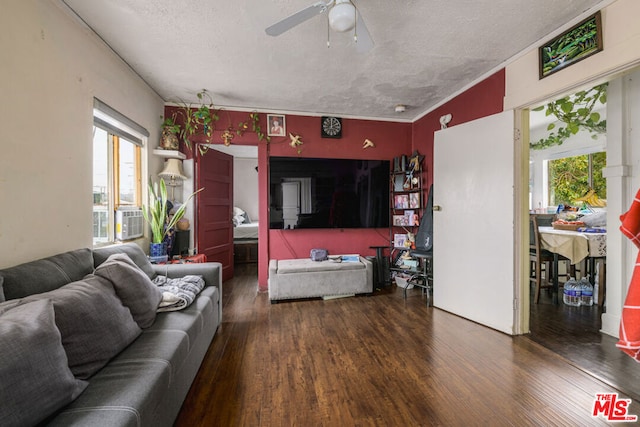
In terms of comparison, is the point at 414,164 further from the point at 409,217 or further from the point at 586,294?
the point at 586,294

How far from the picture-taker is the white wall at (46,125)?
144 centimetres

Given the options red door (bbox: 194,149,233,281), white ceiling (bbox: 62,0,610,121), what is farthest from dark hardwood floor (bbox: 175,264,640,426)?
white ceiling (bbox: 62,0,610,121)

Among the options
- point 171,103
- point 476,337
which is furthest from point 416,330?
point 171,103

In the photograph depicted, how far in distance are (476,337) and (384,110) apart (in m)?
2.96

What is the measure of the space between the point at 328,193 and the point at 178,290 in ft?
7.62

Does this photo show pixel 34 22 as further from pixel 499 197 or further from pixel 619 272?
pixel 619 272

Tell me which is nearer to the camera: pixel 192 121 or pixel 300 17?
pixel 300 17

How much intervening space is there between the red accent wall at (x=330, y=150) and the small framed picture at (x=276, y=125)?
0.06 meters

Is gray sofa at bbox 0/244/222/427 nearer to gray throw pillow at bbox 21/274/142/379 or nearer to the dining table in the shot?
gray throw pillow at bbox 21/274/142/379

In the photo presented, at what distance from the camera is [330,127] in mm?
3891

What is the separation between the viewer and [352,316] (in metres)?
2.81

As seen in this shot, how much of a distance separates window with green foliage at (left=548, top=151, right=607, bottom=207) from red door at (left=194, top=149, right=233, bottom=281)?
17.8ft

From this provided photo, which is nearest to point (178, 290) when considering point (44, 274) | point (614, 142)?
point (44, 274)

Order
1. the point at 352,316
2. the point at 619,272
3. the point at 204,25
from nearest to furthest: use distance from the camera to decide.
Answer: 1. the point at 204,25
2. the point at 619,272
3. the point at 352,316
